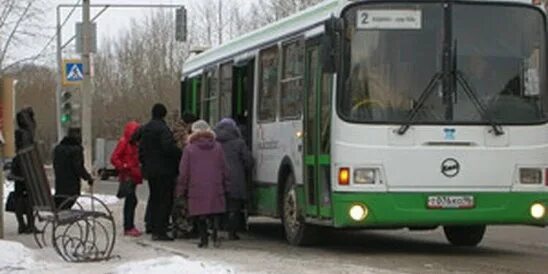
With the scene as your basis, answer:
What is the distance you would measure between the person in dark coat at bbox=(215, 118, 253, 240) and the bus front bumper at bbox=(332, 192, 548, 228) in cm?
286

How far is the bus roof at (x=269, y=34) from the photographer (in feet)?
42.4

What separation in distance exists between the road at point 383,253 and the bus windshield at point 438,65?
1648 mm

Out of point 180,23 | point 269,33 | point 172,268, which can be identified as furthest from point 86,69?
point 172,268

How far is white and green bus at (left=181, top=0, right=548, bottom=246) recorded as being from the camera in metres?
12.1

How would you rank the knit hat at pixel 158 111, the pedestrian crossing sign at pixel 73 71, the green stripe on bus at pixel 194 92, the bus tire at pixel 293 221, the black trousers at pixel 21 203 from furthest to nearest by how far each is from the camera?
1. the pedestrian crossing sign at pixel 73 71
2. the green stripe on bus at pixel 194 92
3. the black trousers at pixel 21 203
4. the knit hat at pixel 158 111
5. the bus tire at pixel 293 221

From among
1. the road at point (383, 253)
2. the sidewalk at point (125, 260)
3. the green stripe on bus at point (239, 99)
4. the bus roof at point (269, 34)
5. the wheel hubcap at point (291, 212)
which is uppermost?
the bus roof at point (269, 34)

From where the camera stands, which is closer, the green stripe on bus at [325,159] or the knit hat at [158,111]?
the green stripe on bus at [325,159]

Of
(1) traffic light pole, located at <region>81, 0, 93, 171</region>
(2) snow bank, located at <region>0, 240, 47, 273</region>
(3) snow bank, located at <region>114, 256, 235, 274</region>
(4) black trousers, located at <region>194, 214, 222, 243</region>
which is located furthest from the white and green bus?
(1) traffic light pole, located at <region>81, 0, 93, 171</region>

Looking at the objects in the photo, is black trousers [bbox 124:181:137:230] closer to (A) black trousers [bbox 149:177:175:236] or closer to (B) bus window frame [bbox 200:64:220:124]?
(A) black trousers [bbox 149:177:175:236]

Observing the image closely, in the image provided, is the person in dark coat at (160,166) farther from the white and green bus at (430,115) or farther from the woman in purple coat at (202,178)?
the white and green bus at (430,115)

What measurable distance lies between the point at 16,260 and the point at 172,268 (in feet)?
7.19

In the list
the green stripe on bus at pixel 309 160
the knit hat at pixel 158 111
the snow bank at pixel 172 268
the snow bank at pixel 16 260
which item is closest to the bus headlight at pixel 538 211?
the green stripe on bus at pixel 309 160

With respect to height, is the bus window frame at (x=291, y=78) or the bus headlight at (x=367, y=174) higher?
the bus window frame at (x=291, y=78)

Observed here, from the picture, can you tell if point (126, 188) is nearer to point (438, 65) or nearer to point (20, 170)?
point (20, 170)
